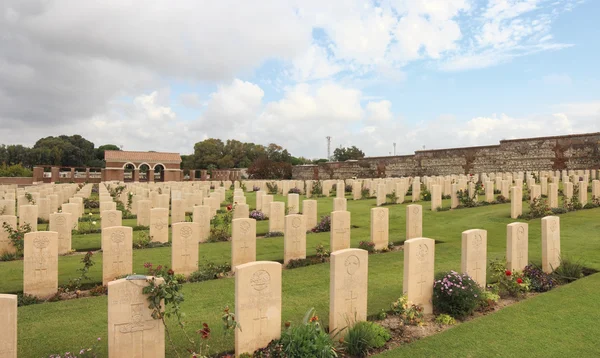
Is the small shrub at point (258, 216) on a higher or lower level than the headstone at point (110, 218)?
lower

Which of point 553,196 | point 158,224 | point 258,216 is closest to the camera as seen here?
point 158,224

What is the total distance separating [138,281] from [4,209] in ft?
37.8

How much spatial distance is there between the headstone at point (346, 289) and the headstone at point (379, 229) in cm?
409

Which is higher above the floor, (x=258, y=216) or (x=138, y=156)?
(x=138, y=156)

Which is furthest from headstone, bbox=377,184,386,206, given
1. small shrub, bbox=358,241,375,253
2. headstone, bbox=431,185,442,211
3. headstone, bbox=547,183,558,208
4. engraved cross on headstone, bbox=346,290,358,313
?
engraved cross on headstone, bbox=346,290,358,313

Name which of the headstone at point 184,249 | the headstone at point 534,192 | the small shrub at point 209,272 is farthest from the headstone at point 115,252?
the headstone at point 534,192

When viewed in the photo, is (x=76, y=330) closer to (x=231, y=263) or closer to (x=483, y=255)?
(x=231, y=263)

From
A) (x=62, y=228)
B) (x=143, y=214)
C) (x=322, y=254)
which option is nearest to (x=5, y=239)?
(x=62, y=228)

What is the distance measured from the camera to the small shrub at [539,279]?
6.05 meters

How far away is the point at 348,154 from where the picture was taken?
212 feet

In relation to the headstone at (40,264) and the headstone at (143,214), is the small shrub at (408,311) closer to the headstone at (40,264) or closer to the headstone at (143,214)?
the headstone at (40,264)

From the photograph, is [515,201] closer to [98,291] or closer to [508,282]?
[508,282]

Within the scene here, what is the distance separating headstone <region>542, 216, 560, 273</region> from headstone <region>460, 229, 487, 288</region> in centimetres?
162

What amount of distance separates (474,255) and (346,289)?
7.45ft
